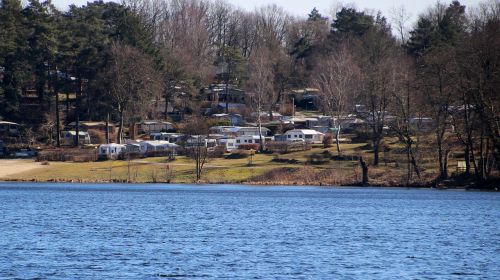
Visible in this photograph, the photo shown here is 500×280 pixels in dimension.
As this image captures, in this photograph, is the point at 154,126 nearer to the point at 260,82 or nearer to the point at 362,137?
the point at 260,82

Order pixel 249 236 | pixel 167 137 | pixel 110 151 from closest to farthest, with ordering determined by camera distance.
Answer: pixel 249 236, pixel 110 151, pixel 167 137

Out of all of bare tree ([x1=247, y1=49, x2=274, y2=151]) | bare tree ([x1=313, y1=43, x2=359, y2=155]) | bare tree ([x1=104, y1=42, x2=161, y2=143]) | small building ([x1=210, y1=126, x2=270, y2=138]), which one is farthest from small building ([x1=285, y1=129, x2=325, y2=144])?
bare tree ([x1=104, y1=42, x2=161, y2=143])

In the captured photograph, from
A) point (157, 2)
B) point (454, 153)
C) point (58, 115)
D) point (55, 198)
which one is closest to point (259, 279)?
point (55, 198)

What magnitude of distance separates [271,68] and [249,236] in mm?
104008

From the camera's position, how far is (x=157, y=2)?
191 m

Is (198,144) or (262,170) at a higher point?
(198,144)

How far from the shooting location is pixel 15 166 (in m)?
106

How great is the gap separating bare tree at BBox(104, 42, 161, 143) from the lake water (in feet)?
144

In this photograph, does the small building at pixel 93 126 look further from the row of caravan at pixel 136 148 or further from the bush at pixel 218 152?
the bush at pixel 218 152

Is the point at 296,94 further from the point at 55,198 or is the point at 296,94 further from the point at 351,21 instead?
the point at 55,198

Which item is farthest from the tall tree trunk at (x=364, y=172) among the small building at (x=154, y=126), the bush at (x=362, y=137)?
the small building at (x=154, y=126)

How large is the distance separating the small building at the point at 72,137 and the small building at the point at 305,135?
28112 mm

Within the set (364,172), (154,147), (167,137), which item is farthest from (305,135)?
(364,172)

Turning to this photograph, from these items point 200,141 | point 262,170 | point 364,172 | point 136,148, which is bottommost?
point 364,172
